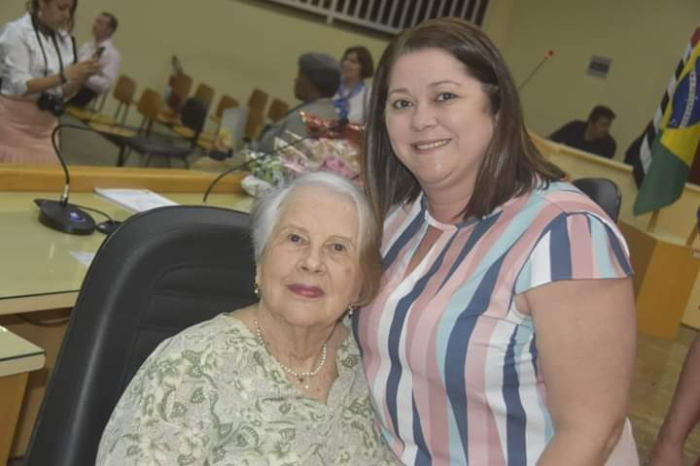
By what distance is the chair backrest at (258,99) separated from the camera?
9.59 meters

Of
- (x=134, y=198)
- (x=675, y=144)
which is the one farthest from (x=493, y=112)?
(x=675, y=144)

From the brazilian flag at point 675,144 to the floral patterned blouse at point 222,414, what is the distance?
492cm

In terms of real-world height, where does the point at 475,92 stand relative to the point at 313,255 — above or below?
above

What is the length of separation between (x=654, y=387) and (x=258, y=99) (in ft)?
19.3

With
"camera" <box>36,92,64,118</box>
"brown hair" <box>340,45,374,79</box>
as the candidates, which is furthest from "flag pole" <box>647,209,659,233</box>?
"camera" <box>36,92,64,118</box>

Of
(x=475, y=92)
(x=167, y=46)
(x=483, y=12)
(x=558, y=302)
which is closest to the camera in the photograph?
(x=558, y=302)

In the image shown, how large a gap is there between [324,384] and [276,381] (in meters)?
0.14

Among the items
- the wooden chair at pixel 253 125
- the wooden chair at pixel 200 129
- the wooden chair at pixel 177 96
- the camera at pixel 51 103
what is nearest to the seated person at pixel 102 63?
the wooden chair at pixel 200 129

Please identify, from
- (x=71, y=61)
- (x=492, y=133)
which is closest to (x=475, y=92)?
(x=492, y=133)

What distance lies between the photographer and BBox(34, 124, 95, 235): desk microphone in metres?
2.39

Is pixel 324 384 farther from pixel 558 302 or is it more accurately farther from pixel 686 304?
pixel 686 304

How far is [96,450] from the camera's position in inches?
60.3

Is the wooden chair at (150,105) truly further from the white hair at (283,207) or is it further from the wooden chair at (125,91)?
the white hair at (283,207)

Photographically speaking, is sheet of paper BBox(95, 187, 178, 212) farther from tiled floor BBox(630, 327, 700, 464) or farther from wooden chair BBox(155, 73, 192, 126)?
wooden chair BBox(155, 73, 192, 126)
